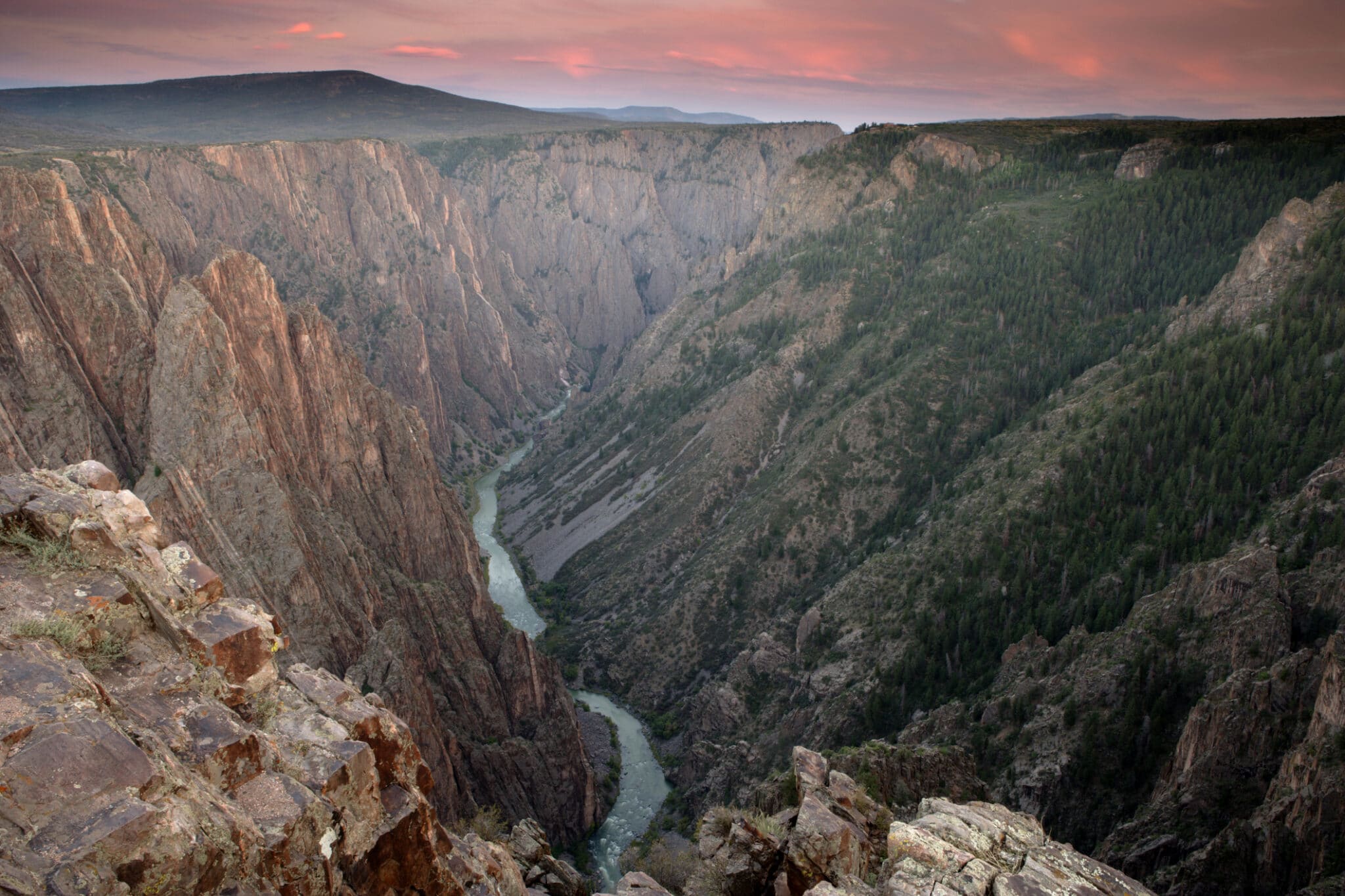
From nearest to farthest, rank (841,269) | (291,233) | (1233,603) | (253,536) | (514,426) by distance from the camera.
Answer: (1233,603) < (253,536) < (841,269) < (291,233) < (514,426)

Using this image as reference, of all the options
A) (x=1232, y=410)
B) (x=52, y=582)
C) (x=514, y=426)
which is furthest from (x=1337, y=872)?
(x=514, y=426)

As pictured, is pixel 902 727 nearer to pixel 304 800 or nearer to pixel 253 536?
pixel 253 536

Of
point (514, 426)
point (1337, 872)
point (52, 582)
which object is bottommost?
point (514, 426)

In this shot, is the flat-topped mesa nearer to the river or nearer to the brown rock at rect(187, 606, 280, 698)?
the brown rock at rect(187, 606, 280, 698)

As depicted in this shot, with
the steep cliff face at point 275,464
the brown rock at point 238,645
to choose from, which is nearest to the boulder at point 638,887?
the brown rock at point 238,645

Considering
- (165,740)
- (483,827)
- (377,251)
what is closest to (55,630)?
(165,740)

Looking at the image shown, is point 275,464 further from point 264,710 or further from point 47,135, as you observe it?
point 47,135

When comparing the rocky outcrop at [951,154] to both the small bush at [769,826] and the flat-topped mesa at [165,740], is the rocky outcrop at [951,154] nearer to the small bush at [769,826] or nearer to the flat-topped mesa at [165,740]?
the small bush at [769,826]
